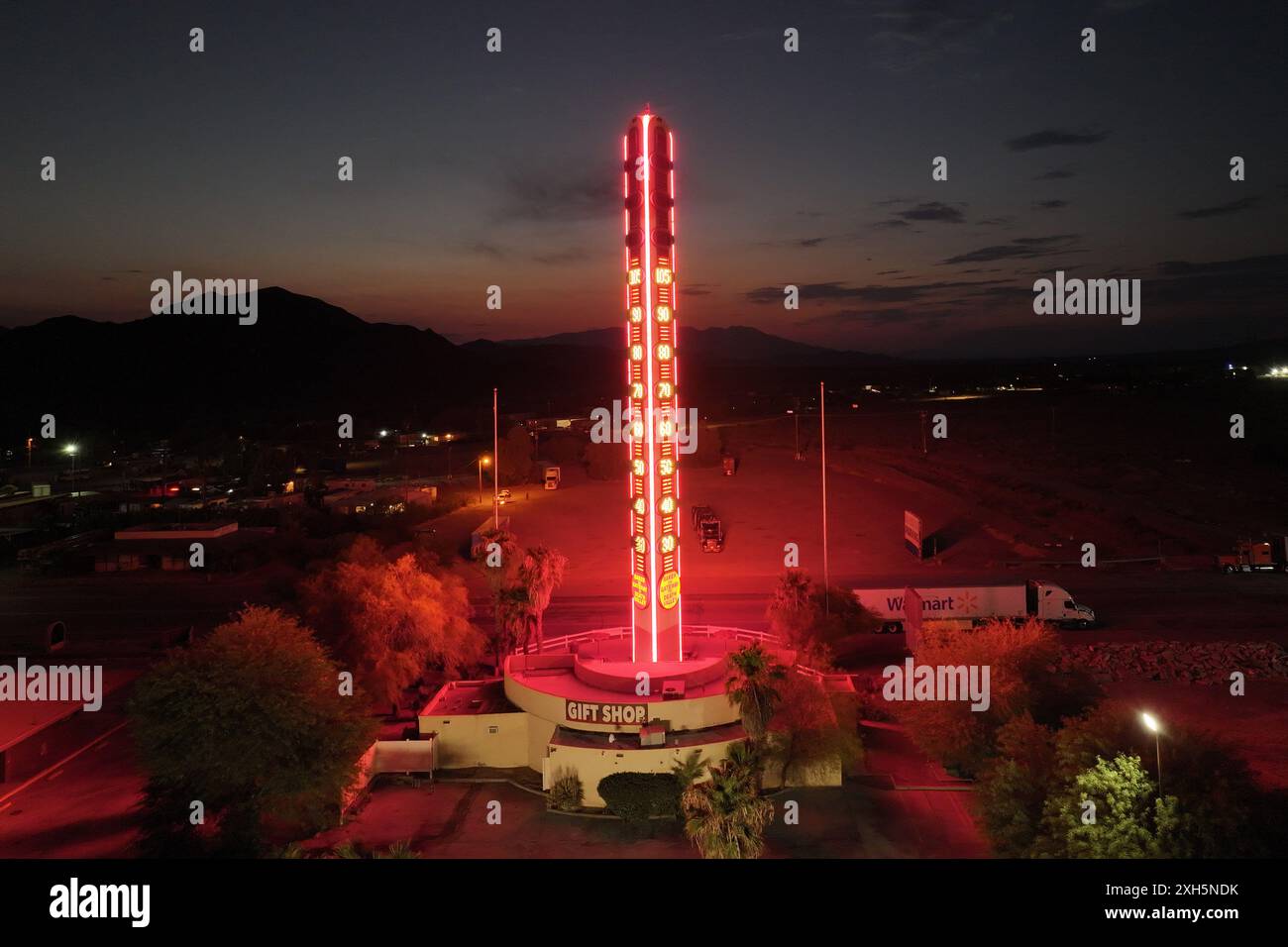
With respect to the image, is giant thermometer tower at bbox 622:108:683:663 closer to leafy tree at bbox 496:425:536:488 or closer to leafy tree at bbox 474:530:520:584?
leafy tree at bbox 474:530:520:584

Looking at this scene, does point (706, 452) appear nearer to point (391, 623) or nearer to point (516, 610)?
point (391, 623)

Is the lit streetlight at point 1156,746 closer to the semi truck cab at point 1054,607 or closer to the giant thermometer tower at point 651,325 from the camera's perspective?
the giant thermometer tower at point 651,325

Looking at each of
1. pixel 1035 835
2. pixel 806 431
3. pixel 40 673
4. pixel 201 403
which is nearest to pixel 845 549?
pixel 1035 835

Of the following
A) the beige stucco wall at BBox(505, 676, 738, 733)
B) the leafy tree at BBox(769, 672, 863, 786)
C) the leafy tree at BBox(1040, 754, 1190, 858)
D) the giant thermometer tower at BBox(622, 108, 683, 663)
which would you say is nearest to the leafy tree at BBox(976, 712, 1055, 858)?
the leafy tree at BBox(1040, 754, 1190, 858)

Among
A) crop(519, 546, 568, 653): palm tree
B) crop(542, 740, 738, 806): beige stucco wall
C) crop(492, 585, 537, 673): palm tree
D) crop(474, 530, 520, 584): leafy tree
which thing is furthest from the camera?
crop(474, 530, 520, 584): leafy tree
